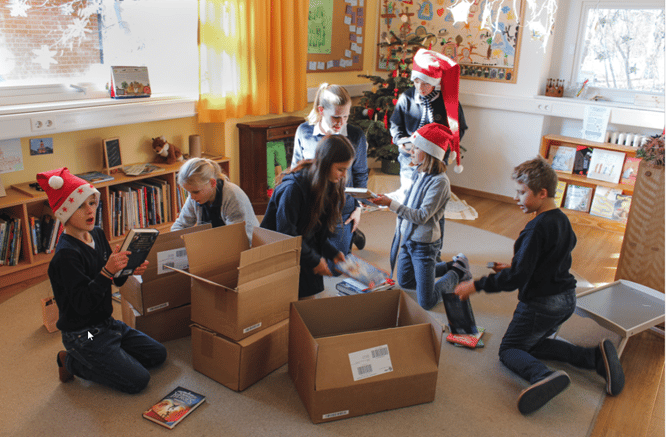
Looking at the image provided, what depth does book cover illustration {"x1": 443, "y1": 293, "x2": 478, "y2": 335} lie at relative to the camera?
286cm

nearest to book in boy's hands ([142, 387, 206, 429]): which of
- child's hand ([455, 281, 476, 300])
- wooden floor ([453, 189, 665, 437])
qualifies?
child's hand ([455, 281, 476, 300])

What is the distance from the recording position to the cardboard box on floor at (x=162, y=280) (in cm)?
250

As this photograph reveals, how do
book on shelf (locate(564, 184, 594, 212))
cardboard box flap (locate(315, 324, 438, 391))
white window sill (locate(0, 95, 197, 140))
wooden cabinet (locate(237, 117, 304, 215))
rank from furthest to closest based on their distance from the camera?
book on shelf (locate(564, 184, 594, 212)), wooden cabinet (locate(237, 117, 304, 215)), white window sill (locate(0, 95, 197, 140)), cardboard box flap (locate(315, 324, 438, 391))

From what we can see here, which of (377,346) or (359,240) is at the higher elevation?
(377,346)

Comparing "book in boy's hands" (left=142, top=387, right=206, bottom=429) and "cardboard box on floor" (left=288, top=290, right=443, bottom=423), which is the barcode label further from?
"book in boy's hands" (left=142, top=387, right=206, bottom=429)

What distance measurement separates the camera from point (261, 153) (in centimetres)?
440

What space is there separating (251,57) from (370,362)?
9.13 feet

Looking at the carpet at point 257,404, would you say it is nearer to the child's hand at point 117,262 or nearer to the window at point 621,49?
the child's hand at point 117,262

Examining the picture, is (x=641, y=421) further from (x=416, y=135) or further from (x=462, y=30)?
(x=462, y=30)

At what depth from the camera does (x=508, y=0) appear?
4793 millimetres

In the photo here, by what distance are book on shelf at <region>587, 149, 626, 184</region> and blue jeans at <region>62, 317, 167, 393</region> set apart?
3933mm

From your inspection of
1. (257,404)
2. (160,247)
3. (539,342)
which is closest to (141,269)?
(160,247)

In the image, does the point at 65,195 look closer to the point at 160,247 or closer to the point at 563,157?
the point at 160,247

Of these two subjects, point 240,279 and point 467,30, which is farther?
point 467,30
